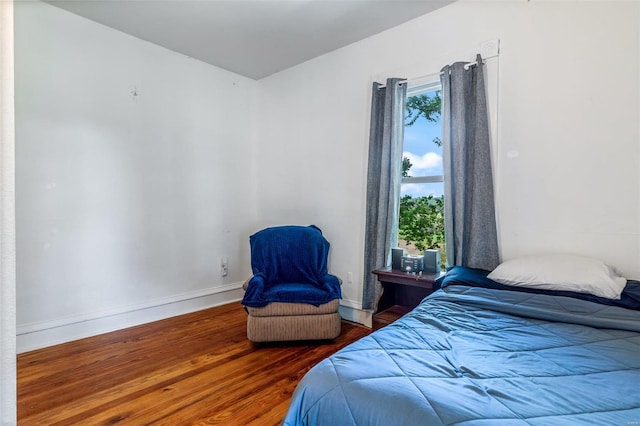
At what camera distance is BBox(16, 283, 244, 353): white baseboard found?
2.59m

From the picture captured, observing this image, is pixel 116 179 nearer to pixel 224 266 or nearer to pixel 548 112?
pixel 224 266

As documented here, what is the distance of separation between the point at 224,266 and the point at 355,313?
5.37 ft

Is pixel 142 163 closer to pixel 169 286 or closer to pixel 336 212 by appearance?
pixel 169 286

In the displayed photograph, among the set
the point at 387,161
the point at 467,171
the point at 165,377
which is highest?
the point at 387,161

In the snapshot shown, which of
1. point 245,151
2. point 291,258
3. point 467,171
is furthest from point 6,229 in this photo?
point 245,151

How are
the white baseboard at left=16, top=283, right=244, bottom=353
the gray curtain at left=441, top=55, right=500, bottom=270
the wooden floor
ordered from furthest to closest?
the white baseboard at left=16, top=283, right=244, bottom=353, the gray curtain at left=441, top=55, right=500, bottom=270, the wooden floor

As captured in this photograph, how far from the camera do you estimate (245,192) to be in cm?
412

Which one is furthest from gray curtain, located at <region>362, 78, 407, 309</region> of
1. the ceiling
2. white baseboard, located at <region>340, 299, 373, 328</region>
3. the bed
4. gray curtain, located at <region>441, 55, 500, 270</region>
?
the bed

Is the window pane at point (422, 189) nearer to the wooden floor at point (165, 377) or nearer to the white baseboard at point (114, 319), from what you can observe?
the wooden floor at point (165, 377)

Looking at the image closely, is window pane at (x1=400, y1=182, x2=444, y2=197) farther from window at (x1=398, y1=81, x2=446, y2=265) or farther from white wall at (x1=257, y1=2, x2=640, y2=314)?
white wall at (x1=257, y1=2, x2=640, y2=314)

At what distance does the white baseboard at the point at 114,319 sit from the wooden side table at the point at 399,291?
2026 mm

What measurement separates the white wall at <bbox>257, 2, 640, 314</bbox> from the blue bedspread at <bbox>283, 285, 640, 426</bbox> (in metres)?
0.76

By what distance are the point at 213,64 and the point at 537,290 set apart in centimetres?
374

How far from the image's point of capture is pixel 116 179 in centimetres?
305
